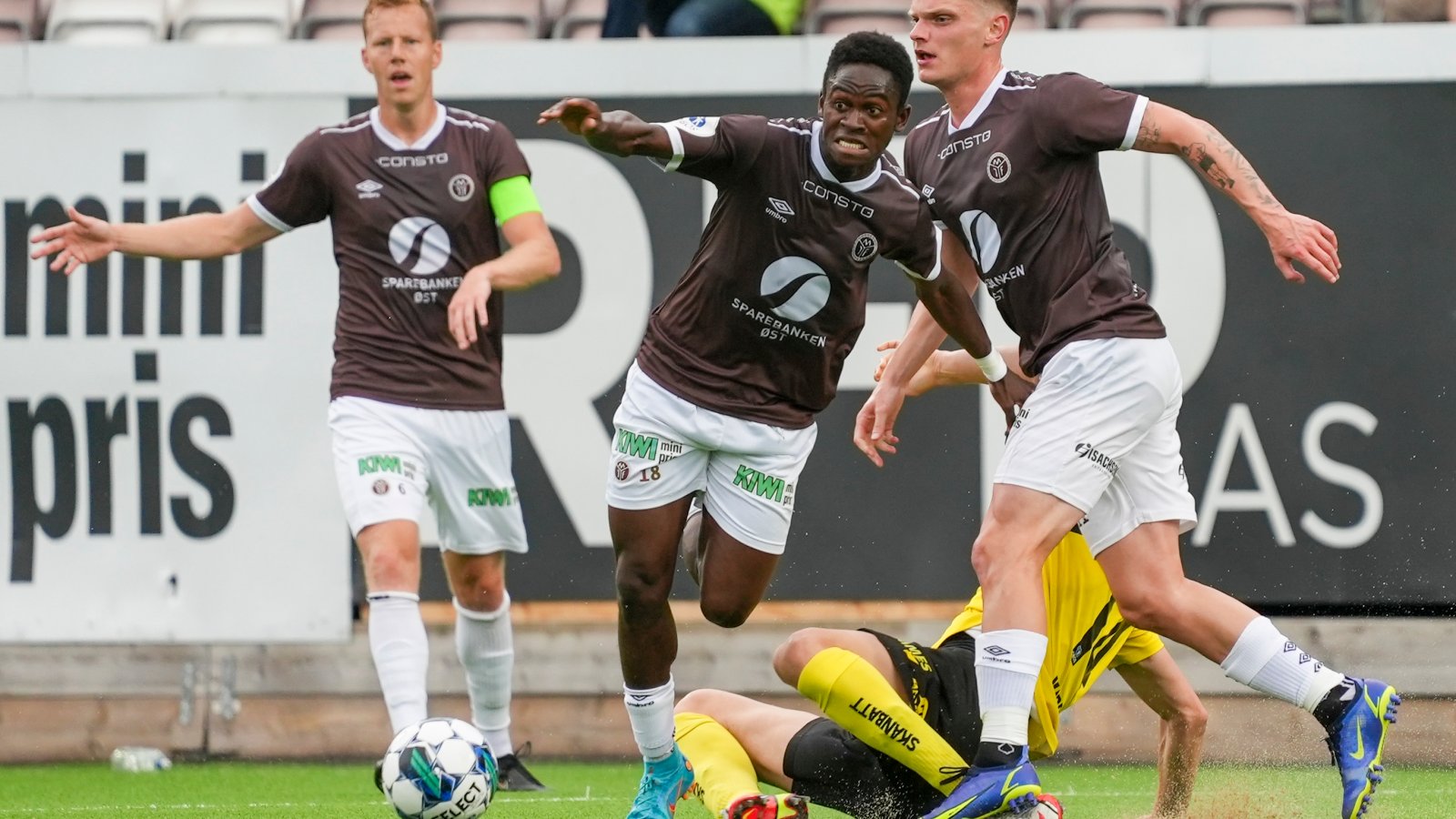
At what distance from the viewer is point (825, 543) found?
26.6 feet

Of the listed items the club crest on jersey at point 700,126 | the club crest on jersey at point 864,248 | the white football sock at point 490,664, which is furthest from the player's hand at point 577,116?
the white football sock at point 490,664

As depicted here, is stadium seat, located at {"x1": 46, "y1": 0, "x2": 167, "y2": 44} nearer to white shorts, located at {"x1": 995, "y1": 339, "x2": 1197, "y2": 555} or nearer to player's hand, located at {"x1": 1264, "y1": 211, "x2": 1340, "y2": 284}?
white shorts, located at {"x1": 995, "y1": 339, "x2": 1197, "y2": 555}

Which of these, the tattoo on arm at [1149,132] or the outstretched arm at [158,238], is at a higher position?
the tattoo on arm at [1149,132]

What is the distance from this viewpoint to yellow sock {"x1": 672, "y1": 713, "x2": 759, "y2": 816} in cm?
502

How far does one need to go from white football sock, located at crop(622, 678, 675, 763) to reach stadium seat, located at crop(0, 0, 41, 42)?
601cm

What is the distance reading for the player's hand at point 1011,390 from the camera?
5.88 meters

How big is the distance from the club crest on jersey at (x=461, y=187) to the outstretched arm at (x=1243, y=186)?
270 cm

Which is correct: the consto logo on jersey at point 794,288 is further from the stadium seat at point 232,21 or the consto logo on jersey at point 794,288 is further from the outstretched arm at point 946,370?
the stadium seat at point 232,21

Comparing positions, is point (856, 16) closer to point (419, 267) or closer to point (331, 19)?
point (331, 19)

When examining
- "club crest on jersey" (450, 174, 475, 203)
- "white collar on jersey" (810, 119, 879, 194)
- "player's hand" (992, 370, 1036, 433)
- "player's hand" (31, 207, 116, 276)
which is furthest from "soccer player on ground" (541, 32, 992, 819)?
"player's hand" (31, 207, 116, 276)

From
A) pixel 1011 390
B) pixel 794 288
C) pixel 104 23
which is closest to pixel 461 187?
Result: pixel 794 288

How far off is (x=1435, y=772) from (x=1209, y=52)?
3.20 meters

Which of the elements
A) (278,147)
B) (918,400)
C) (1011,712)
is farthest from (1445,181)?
(278,147)

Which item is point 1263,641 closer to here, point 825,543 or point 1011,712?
point 1011,712
